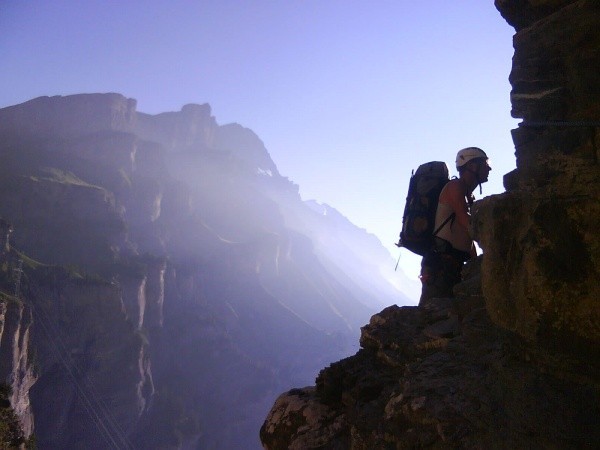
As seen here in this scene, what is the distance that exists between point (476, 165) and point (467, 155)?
0.18m

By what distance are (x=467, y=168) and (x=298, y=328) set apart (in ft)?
419

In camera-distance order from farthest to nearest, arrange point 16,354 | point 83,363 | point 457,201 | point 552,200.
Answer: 1. point 83,363
2. point 16,354
3. point 457,201
4. point 552,200

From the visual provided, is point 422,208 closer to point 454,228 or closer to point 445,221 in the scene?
point 445,221

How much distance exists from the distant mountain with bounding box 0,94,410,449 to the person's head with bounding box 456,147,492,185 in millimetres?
53299

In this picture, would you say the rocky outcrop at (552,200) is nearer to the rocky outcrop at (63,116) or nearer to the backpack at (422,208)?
the backpack at (422,208)

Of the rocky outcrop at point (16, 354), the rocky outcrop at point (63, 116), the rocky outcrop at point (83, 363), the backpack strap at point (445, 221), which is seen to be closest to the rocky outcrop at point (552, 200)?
the backpack strap at point (445, 221)

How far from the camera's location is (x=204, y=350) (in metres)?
94.3

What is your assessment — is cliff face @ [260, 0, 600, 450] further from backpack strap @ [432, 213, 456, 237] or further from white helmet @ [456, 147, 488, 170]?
white helmet @ [456, 147, 488, 170]

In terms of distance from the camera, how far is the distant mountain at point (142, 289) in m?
61.5

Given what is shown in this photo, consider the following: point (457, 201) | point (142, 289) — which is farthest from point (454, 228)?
point (142, 289)

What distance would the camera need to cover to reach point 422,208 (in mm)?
5473

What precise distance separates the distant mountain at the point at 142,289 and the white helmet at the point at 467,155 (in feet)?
175

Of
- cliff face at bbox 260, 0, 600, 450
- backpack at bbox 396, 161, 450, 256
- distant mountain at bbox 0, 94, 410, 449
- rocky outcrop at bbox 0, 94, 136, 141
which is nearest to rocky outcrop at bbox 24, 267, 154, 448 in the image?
distant mountain at bbox 0, 94, 410, 449

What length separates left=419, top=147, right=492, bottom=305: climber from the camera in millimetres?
5094
